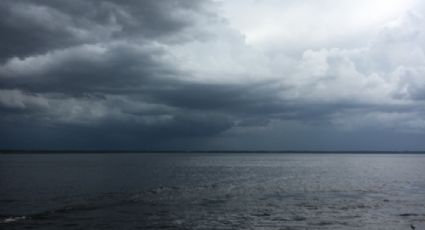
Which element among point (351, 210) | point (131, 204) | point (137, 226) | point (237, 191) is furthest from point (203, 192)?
point (137, 226)

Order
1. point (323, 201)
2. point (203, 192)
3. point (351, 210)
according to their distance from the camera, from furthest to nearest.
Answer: point (203, 192) < point (323, 201) < point (351, 210)

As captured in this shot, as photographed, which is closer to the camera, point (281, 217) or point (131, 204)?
point (281, 217)

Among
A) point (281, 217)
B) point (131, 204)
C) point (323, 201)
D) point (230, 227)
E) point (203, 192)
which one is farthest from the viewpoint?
point (203, 192)

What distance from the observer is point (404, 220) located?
A: 43.7m

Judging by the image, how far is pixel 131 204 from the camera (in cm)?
5322

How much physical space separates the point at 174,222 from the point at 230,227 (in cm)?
571

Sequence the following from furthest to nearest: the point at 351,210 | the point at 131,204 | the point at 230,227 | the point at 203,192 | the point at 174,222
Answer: the point at 203,192 < the point at 131,204 < the point at 351,210 < the point at 174,222 < the point at 230,227

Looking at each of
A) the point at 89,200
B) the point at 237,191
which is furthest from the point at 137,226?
the point at 237,191

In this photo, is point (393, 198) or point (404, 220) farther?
point (393, 198)

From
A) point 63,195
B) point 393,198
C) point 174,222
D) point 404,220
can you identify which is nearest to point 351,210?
point 404,220

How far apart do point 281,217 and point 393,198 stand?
25785mm

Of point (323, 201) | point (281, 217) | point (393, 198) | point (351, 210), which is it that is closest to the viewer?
point (281, 217)

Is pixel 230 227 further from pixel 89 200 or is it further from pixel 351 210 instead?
pixel 89 200

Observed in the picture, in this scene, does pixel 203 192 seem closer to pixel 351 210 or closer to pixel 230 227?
pixel 351 210
